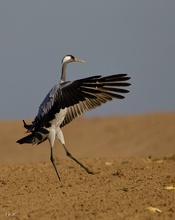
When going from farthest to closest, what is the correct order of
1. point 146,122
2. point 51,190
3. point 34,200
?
point 146,122 → point 51,190 → point 34,200

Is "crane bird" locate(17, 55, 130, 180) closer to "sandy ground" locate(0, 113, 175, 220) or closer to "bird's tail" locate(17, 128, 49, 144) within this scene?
"bird's tail" locate(17, 128, 49, 144)

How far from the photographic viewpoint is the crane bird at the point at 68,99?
13.1 metres

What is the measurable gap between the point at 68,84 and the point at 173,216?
424cm

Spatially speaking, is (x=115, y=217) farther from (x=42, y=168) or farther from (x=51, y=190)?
(x=42, y=168)

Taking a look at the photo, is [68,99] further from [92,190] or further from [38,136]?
[92,190]

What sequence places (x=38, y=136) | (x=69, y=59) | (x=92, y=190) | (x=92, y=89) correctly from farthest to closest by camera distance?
(x=69, y=59)
(x=38, y=136)
(x=92, y=89)
(x=92, y=190)

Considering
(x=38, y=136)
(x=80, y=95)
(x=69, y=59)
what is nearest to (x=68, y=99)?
(x=80, y=95)

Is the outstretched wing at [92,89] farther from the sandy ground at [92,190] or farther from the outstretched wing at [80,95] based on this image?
the sandy ground at [92,190]

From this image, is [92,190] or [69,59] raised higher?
[69,59]

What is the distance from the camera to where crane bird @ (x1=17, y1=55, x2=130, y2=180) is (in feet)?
43.0

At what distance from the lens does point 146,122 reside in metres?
42.9

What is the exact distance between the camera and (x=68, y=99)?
1358 cm

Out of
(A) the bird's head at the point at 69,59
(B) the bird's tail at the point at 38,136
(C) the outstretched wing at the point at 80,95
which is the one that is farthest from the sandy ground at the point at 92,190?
(A) the bird's head at the point at 69,59

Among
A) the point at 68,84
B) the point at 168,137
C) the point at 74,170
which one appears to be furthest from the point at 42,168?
the point at 168,137
